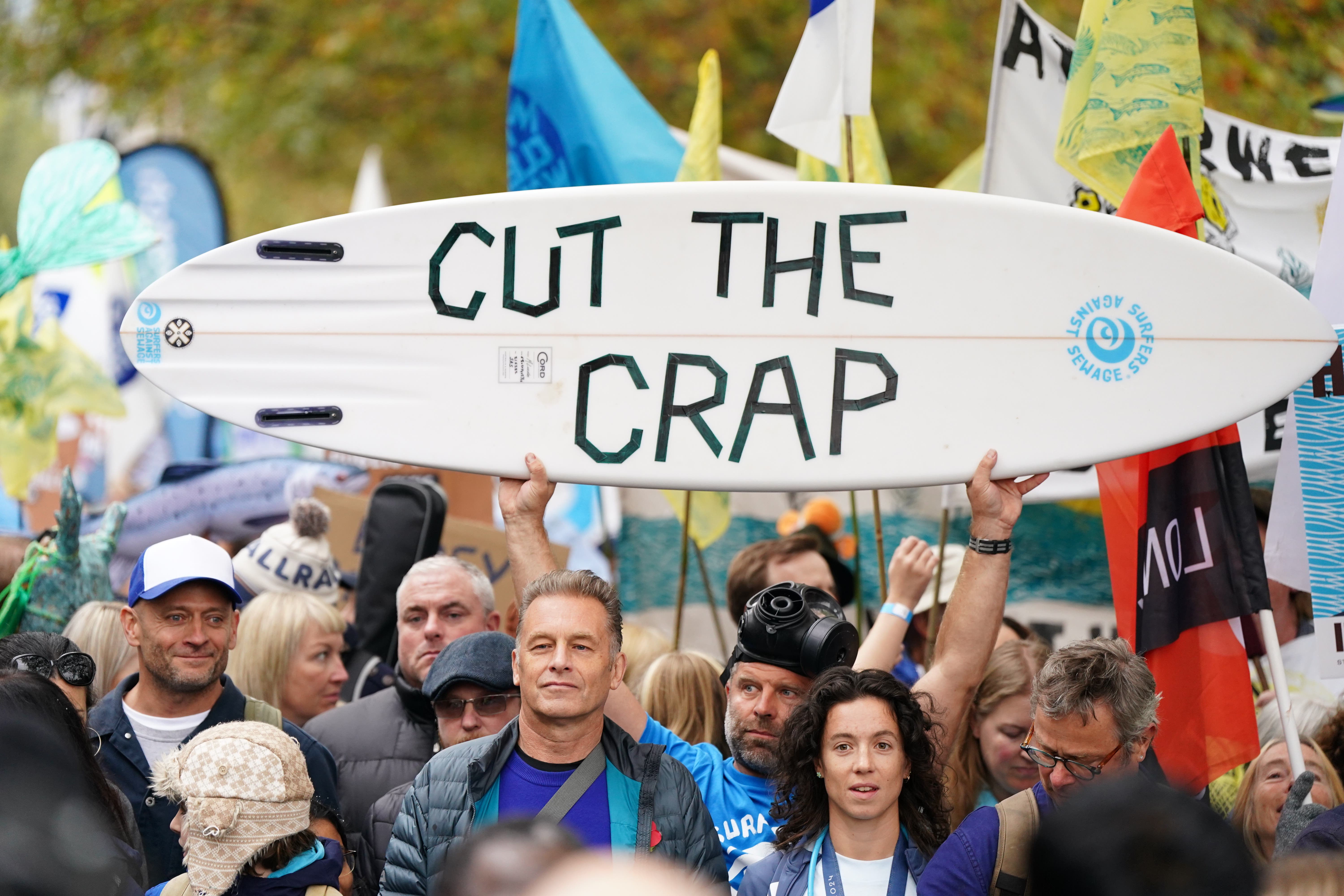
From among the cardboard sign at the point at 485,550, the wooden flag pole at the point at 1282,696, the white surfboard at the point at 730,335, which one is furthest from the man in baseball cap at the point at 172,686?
the wooden flag pole at the point at 1282,696

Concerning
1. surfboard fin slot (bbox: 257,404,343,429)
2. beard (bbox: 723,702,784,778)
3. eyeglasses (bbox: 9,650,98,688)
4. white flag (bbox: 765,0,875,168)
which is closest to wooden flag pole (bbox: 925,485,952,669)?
beard (bbox: 723,702,784,778)

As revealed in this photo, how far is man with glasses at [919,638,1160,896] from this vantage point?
8.27ft

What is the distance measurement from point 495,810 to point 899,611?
1.20m

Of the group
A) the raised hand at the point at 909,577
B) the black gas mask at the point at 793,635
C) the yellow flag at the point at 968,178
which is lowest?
the black gas mask at the point at 793,635

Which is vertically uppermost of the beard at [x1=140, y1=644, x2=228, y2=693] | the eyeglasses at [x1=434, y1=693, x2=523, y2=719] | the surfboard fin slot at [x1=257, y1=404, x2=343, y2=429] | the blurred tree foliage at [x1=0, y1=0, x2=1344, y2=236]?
the blurred tree foliage at [x1=0, y1=0, x2=1344, y2=236]

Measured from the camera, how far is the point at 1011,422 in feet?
10.5

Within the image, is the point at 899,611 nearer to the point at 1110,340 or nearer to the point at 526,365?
the point at 1110,340

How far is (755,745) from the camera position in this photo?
2990 millimetres

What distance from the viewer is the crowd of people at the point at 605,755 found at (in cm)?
250

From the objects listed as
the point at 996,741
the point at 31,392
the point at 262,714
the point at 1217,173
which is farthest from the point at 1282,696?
the point at 31,392

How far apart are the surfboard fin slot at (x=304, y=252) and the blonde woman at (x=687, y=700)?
1416 millimetres

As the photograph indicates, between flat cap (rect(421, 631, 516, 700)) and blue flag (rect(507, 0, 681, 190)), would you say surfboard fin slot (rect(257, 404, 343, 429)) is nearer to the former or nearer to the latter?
flat cap (rect(421, 631, 516, 700))

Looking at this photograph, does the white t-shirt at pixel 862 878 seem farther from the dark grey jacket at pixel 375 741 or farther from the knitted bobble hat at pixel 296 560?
the knitted bobble hat at pixel 296 560

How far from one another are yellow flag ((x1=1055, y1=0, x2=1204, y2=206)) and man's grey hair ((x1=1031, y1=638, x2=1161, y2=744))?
156 cm
